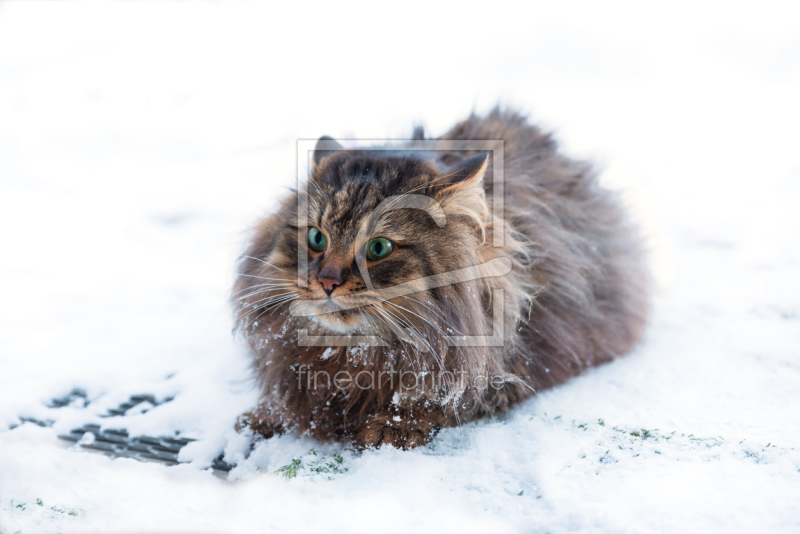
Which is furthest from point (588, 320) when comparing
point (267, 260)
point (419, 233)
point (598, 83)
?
point (598, 83)

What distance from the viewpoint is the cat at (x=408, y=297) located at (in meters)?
1.88

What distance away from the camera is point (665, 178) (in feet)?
19.2

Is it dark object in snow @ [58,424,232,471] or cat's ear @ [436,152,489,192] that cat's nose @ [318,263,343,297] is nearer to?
cat's ear @ [436,152,489,192]

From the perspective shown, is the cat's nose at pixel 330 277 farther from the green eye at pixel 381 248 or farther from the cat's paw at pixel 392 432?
the cat's paw at pixel 392 432

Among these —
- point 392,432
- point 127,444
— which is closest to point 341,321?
point 392,432

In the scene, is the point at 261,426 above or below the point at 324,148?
below

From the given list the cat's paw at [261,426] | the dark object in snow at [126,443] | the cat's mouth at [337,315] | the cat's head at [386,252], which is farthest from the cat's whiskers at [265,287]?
the dark object in snow at [126,443]

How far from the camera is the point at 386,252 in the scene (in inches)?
74.4

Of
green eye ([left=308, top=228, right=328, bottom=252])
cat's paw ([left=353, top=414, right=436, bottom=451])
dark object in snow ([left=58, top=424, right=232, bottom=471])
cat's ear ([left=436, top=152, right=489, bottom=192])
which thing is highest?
cat's ear ([left=436, top=152, right=489, bottom=192])

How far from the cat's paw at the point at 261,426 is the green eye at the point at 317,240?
0.75 meters

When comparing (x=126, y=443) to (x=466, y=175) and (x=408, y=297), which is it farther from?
(x=466, y=175)

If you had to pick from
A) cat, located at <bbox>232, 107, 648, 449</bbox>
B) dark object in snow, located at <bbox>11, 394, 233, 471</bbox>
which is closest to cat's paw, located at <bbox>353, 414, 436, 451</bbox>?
cat, located at <bbox>232, 107, 648, 449</bbox>

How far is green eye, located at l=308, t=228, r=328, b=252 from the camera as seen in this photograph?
1.99m

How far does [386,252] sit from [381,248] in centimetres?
2
